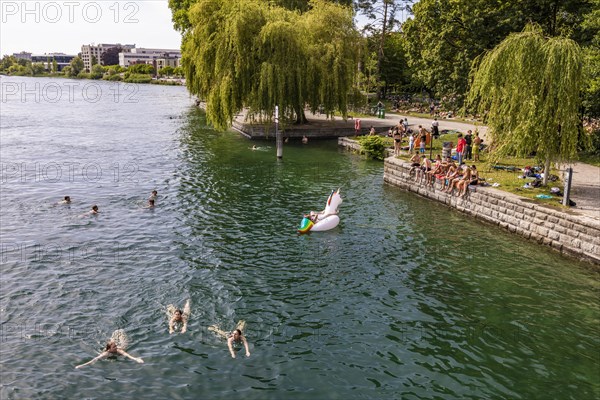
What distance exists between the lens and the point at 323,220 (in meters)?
22.0

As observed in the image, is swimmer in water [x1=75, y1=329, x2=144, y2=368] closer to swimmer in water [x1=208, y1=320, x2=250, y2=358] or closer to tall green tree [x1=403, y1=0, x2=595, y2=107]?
swimmer in water [x1=208, y1=320, x2=250, y2=358]

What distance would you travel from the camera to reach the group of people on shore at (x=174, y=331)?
12641 mm

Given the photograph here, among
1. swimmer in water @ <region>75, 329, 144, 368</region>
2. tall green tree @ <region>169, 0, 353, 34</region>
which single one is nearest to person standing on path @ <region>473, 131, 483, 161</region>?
swimmer in water @ <region>75, 329, 144, 368</region>

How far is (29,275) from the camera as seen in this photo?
56.5 feet

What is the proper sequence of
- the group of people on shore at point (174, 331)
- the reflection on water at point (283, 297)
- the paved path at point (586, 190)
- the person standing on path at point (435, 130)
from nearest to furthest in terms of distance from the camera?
the reflection on water at point (283, 297) < the group of people on shore at point (174, 331) < the paved path at point (586, 190) < the person standing on path at point (435, 130)

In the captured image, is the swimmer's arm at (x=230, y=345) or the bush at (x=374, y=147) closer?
the swimmer's arm at (x=230, y=345)

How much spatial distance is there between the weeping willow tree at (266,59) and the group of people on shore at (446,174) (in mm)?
15525

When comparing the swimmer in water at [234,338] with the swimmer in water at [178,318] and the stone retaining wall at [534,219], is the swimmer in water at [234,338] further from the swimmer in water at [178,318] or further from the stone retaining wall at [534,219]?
the stone retaining wall at [534,219]

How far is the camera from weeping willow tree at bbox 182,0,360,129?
4025 cm

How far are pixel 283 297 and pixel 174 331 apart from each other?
142 inches

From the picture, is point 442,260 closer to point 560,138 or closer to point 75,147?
point 560,138

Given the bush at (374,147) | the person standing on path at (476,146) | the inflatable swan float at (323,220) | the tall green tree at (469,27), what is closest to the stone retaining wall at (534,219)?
the person standing on path at (476,146)

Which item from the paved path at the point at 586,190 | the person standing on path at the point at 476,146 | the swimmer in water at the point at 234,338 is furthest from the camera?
the person standing on path at the point at 476,146

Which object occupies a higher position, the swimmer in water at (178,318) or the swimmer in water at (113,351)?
the swimmer in water at (178,318)
